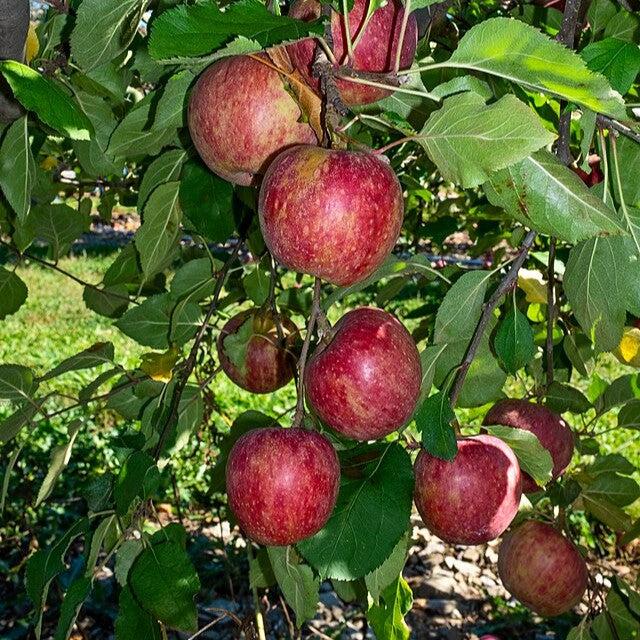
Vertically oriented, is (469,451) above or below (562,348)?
above

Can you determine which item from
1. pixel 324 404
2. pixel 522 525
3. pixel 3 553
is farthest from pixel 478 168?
pixel 3 553

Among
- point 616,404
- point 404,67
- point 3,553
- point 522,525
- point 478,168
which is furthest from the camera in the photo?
point 3,553

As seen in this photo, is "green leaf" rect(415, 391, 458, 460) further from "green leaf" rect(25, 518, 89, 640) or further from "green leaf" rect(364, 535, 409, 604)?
"green leaf" rect(25, 518, 89, 640)

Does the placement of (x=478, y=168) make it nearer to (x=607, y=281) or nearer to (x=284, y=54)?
(x=284, y=54)

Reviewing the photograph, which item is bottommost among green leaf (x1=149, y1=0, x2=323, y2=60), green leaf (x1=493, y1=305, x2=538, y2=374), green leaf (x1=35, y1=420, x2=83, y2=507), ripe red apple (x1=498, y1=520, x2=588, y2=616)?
ripe red apple (x1=498, y1=520, x2=588, y2=616)

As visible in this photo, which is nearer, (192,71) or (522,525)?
(192,71)

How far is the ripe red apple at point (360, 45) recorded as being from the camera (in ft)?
2.73

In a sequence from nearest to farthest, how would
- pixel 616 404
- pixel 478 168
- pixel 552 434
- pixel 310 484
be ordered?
pixel 478 168 < pixel 310 484 < pixel 552 434 < pixel 616 404

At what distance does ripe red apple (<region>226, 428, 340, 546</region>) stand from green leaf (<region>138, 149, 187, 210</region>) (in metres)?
0.54

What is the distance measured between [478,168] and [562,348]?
1.35m

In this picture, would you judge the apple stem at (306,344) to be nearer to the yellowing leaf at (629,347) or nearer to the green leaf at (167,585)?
the green leaf at (167,585)

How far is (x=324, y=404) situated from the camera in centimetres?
103

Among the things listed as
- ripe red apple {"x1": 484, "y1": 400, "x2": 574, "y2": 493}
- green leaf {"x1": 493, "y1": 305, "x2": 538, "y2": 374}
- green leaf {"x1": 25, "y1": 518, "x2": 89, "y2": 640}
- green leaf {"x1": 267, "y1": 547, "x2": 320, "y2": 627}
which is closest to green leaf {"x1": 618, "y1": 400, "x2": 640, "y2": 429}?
ripe red apple {"x1": 484, "y1": 400, "x2": 574, "y2": 493}

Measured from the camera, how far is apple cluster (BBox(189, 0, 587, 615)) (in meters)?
0.79
